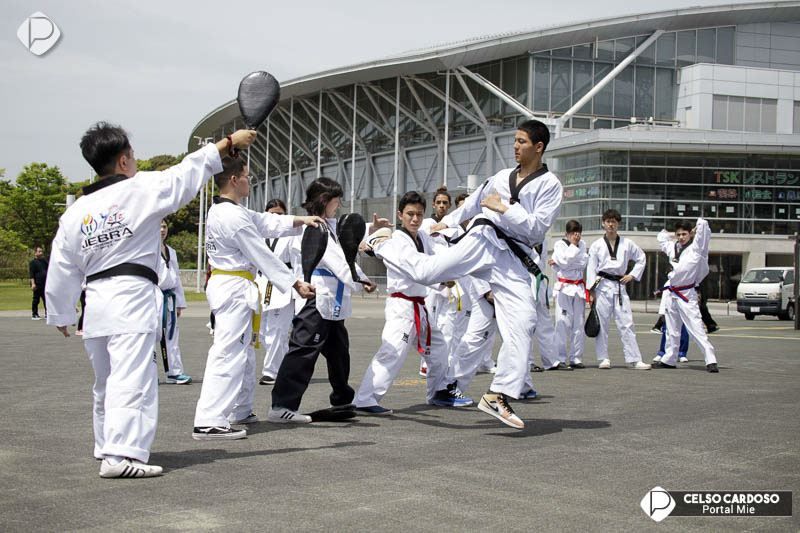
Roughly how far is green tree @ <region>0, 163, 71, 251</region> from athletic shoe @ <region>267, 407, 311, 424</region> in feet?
230

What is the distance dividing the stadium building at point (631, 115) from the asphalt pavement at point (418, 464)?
1278 inches

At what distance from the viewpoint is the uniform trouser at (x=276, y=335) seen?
37.2 ft

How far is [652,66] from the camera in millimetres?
51594

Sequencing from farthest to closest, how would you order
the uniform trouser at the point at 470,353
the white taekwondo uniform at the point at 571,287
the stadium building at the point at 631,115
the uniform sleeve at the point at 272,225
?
the stadium building at the point at 631,115, the white taekwondo uniform at the point at 571,287, the uniform trouser at the point at 470,353, the uniform sleeve at the point at 272,225

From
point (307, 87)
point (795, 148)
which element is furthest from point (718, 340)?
point (307, 87)

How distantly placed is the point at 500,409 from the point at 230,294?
2.31 metres

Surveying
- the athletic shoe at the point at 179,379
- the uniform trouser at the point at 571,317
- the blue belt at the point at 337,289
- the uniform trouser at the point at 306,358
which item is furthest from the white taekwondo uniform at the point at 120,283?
the uniform trouser at the point at 571,317

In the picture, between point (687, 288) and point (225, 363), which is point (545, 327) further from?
point (225, 363)

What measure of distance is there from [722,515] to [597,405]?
13.7 feet

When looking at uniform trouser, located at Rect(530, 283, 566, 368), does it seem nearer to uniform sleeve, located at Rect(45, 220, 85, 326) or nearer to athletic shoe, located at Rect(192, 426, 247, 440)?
athletic shoe, located at Rect(192, 426, 247, 440)

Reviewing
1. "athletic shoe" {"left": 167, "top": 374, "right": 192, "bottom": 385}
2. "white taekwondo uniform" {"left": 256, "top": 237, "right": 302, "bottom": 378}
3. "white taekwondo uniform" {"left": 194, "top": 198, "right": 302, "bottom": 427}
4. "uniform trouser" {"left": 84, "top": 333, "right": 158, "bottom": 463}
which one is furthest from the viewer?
"white taekwondo uniform" {"left": 256, "top": 237, "right": 302, "bottom": 378}

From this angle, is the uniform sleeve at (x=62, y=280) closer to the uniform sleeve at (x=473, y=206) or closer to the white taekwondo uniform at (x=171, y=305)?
the uniform sleeve at (x=473, y=206)

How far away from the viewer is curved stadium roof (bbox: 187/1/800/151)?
48281mm

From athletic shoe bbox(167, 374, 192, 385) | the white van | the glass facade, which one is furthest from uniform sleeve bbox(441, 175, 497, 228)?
the glass facade
